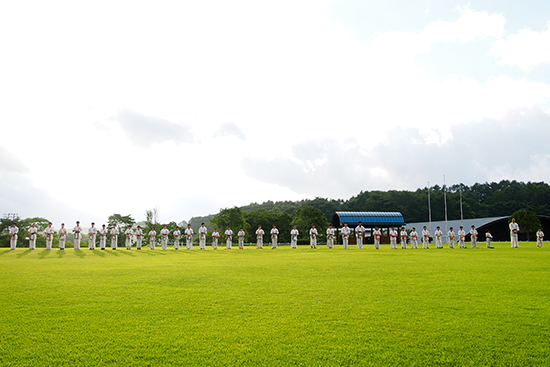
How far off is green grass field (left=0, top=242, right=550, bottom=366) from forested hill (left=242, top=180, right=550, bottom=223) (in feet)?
263

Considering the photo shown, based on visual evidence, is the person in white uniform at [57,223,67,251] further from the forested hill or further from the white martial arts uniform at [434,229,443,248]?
the forested hill

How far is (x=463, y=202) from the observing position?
81.3 metres

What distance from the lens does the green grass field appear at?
13.6 ft

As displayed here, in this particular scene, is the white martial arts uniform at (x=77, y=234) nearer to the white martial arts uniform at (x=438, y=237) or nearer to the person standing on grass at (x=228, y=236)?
the person standing on grass at (x=228, y=236)

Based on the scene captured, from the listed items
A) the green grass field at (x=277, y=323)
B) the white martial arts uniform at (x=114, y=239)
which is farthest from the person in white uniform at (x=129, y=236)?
the green grass field at (x=277, y=323)

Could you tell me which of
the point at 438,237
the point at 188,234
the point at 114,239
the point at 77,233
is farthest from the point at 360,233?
the point at 77,233

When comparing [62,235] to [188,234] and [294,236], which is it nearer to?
[188,234]

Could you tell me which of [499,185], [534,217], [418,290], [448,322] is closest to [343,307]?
[448,322]

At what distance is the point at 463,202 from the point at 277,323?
86.4 metres

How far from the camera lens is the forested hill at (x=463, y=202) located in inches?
3061

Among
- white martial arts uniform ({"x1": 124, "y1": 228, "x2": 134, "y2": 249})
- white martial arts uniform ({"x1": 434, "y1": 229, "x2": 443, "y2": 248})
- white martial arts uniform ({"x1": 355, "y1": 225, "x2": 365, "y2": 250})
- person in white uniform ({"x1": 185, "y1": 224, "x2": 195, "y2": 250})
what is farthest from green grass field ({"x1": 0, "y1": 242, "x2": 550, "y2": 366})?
white martial arts uniform ({"x1": 434, "y1": 229, "x2": 443, "y2": 248})

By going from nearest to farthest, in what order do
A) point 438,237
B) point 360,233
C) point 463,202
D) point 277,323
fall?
point 277,323, point 360,233, point 438,237, point 463,202

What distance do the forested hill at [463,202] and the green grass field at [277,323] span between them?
80313 mm

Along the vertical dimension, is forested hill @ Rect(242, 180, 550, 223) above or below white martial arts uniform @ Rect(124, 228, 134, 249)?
above
